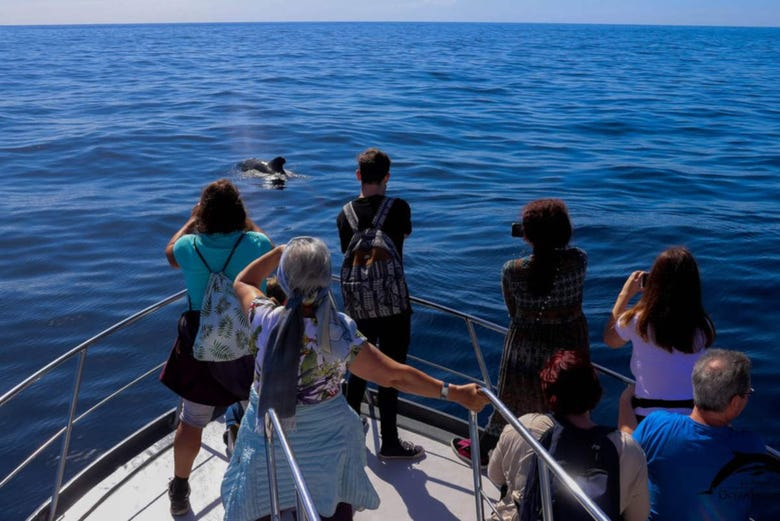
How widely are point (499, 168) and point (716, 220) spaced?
6174mm

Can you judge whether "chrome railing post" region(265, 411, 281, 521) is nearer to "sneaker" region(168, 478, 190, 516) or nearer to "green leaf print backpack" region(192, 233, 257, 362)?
"green leaf print backpack" region(192, 233, 257, 362)

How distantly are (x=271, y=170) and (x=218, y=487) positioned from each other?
618 inches

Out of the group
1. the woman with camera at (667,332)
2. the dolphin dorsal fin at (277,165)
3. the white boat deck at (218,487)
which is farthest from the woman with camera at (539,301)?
the dolphin dorsal fin at (277,165)

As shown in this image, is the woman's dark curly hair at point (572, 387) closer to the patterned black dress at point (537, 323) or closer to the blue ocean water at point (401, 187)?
the patterned black dress at point (537, 323)

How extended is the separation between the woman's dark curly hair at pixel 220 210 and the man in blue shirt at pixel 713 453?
1997mm

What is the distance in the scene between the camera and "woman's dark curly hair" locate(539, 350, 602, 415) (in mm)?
2625

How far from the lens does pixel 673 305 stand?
3352mm

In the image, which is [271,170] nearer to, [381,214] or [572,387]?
[381,214]

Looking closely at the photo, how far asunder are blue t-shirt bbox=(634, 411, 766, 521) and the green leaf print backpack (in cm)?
178

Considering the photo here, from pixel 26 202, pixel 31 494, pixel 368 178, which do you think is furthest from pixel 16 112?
pixel 368 178

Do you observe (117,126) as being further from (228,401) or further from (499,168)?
(228,401)

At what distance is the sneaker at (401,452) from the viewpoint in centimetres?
456

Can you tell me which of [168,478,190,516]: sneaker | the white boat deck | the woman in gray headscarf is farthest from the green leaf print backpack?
the white boat deck

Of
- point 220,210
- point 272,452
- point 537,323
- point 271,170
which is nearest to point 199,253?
point 220,210
